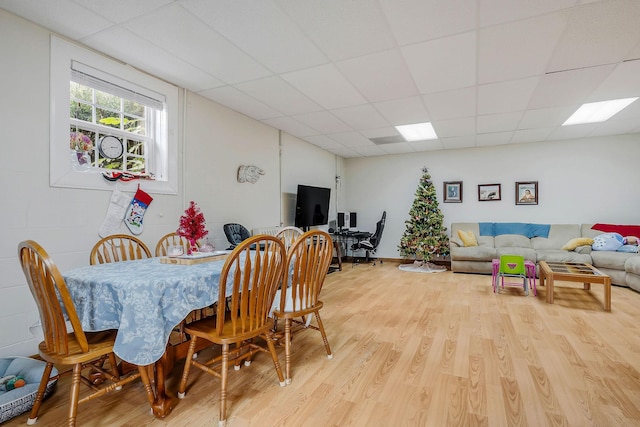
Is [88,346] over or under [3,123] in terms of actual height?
under

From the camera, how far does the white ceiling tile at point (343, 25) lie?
2.15m

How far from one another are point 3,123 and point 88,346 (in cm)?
180

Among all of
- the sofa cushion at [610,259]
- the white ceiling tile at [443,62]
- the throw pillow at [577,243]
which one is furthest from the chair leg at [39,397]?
the throw pillow at [577,243]

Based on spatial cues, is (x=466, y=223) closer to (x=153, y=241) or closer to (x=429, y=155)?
(x=429, y=155)

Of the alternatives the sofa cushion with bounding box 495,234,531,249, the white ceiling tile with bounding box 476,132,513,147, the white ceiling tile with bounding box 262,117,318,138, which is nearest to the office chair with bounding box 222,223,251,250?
the white ceiling tile with bounding box 262,117,318,138

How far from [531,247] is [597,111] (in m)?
2.52

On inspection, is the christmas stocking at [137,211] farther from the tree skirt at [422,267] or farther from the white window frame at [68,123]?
the tree skirt at [422,267]

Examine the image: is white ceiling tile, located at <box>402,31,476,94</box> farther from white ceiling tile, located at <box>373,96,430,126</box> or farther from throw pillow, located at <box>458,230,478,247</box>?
throw pillow, located at <box>458,230,478,247</box>

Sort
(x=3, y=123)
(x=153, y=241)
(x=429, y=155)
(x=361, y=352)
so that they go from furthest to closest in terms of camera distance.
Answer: (x=429, y=155)
(x=153, y=241)
(x=361, y=352)
(x=3, y=123)

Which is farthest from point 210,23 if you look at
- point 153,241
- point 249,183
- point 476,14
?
point 249,183

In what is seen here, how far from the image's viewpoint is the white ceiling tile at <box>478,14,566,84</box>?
236 cm

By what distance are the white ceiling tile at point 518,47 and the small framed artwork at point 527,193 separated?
3.80 m

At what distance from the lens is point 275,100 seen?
3.94m

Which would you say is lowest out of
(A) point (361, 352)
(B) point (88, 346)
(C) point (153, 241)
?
(A) point (361, 352)
